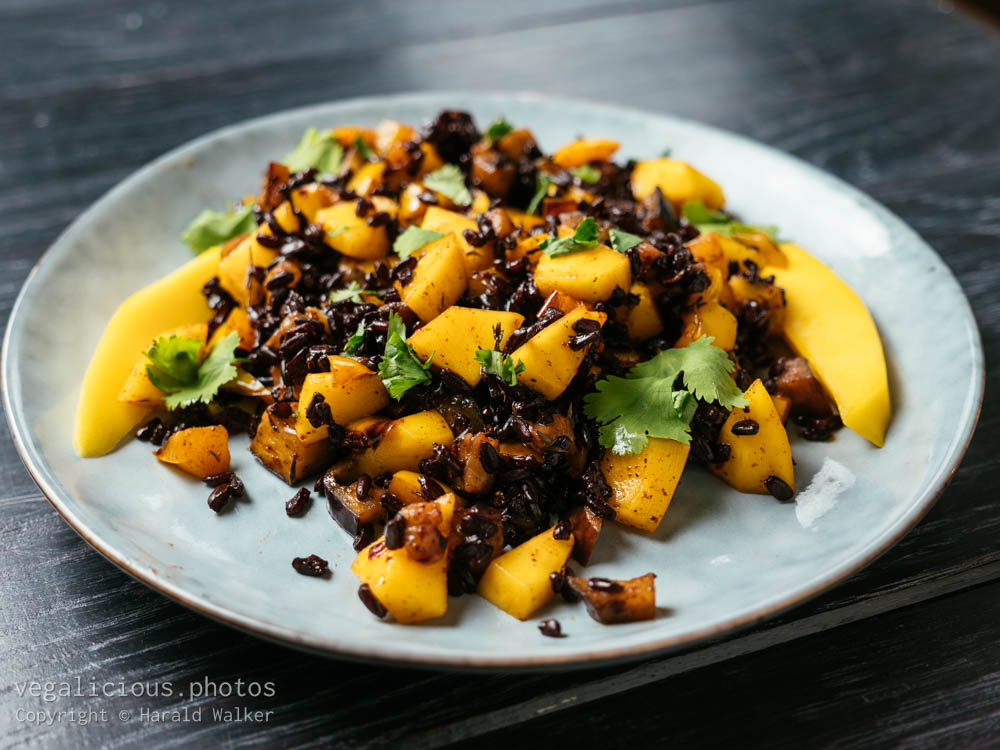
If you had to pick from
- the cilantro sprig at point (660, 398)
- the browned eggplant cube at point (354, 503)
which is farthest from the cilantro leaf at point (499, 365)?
the browned eggplant cube at point (354, 503)

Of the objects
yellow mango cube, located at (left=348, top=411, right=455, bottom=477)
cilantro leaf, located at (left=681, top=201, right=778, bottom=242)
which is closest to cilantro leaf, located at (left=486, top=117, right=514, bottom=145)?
cilantro leaf, located at (left=681, top=201, right=778, bottom=242)

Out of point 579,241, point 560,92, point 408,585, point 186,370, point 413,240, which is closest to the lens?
point 408,585

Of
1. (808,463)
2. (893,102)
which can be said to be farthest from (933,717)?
(893,102)

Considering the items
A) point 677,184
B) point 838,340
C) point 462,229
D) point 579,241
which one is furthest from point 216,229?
point 838,340

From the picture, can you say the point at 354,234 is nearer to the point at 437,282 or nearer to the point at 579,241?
the point at 437,282

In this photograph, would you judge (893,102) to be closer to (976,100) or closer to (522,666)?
(976,100)

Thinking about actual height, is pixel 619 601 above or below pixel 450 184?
below
